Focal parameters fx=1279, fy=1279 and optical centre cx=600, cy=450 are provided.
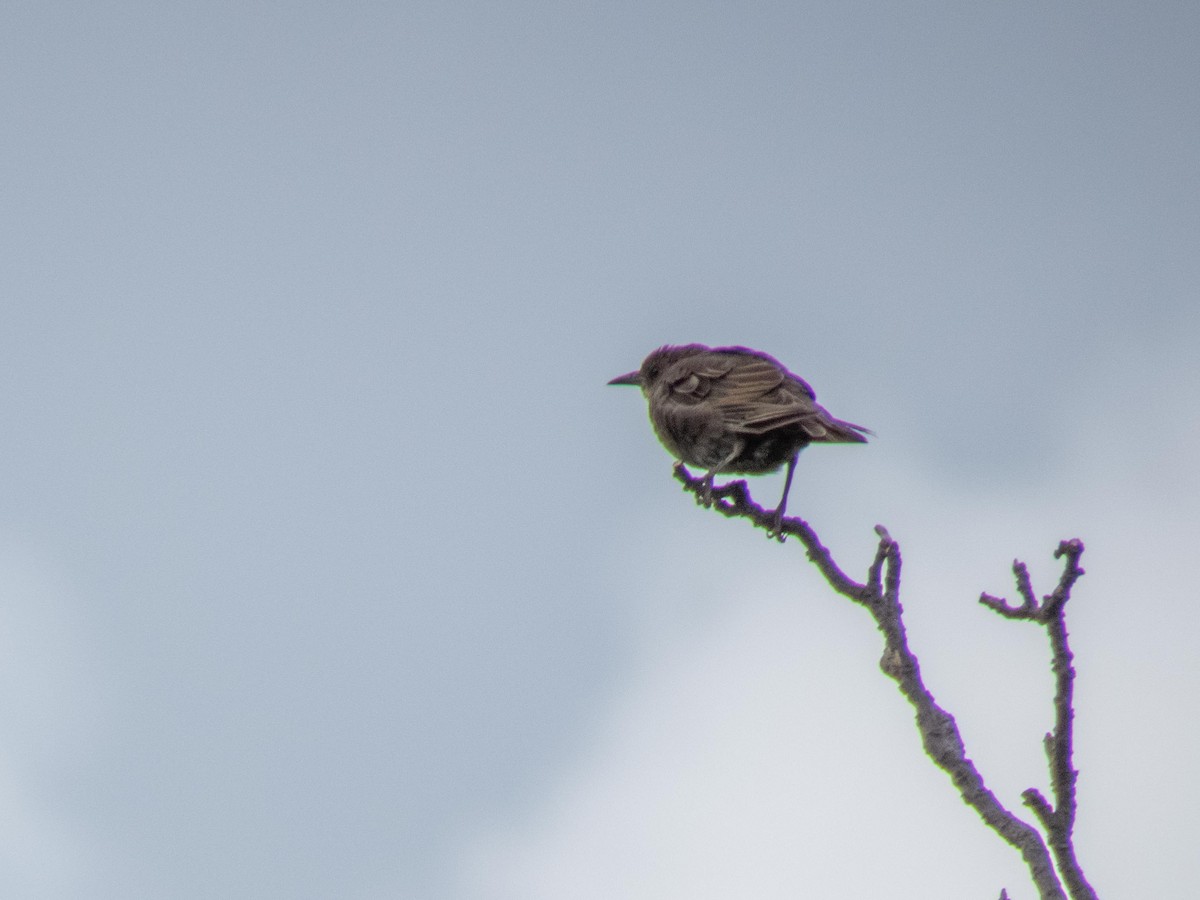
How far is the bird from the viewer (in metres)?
6.94

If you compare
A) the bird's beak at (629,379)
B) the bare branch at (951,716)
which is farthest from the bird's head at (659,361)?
the bare branch at (951,716)

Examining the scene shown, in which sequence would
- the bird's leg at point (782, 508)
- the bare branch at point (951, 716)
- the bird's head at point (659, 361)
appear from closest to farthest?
the bare branch at point (951, 716), the bird's leg at point (782, 508), the bird's head at point (659, 361)

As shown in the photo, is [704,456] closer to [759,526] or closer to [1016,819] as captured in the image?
[759,526]

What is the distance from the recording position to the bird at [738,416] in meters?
6.94

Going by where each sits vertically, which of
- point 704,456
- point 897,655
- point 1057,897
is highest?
point 897,655

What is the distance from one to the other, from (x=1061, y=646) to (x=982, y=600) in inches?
15.5

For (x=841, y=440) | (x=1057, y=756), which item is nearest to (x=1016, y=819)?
(x=1057, y=756)

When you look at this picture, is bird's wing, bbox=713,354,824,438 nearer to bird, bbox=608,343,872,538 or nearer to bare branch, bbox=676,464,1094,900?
bird, bbox=608,343,872,538

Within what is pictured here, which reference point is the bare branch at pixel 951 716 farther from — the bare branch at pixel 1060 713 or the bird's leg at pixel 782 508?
the bird's leg at pixel 782 508

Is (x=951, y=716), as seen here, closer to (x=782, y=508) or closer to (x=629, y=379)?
(x=782, y=508)

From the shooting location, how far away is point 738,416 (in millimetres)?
7324

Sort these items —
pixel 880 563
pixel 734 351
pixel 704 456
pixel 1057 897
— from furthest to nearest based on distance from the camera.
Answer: pixel 734 351 < pixel 704 456 < pixel 880 563 < pixel 1057 897

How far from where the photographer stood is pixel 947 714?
3424 millimetres

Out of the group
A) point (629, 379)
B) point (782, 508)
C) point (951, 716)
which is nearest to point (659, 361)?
point (629, 379)
